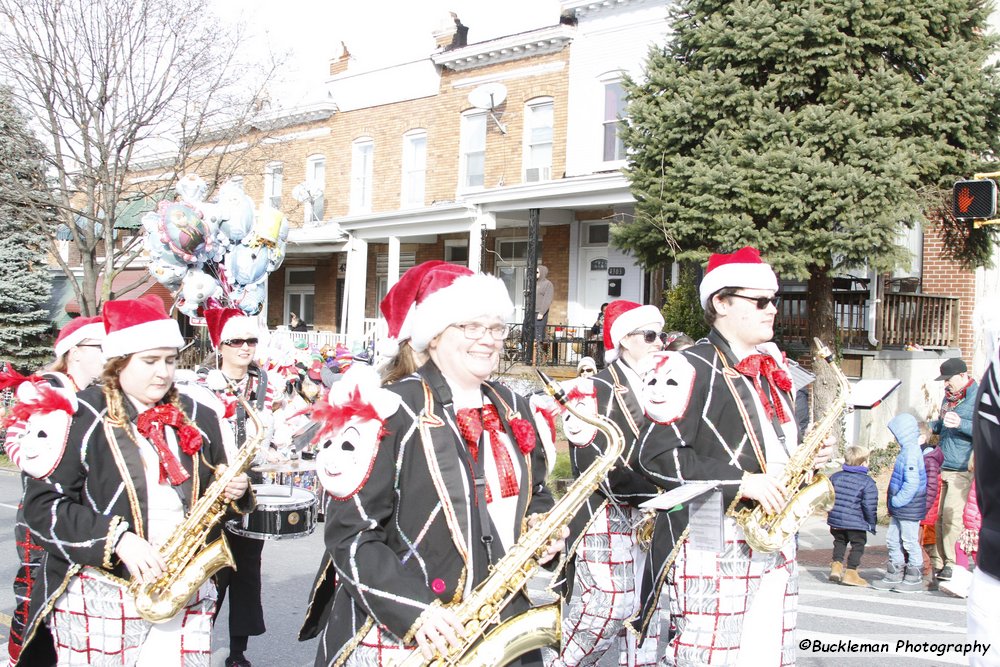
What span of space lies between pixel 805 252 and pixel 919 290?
570 centimetres

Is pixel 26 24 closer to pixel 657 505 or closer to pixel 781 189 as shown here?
pixel 781 189

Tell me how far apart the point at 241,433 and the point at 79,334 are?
3.56 ft

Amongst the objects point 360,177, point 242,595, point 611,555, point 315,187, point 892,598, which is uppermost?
point 360,177

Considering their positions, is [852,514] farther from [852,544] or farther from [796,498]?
[796,498]

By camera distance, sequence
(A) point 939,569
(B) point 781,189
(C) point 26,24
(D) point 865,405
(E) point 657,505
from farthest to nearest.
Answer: (C) point 26,24
(B) point 781,189
(A) point 939,569
(D) point 865,405
(E) point 657,505

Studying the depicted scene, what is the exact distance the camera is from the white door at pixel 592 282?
20.0 meters

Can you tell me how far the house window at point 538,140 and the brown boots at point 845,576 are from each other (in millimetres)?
13257

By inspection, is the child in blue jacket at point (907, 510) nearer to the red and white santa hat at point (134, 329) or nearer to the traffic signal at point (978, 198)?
the traffic signal at point (978, 198)

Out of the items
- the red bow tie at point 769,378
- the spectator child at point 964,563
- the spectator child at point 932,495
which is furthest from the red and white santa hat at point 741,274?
the spectator child at point 932,495

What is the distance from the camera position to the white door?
20000 mm

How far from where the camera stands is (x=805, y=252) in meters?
12.4

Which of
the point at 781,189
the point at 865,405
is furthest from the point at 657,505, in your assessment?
the point at 781,189

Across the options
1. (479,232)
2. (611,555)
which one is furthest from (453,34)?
(611,555)

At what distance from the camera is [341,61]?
84.8 ft
